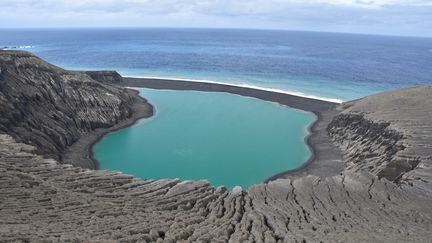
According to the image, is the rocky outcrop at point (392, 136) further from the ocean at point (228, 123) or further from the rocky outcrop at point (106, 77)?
the rocky outcrop at point (106, 77)

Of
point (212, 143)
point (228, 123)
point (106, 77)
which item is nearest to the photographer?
point (212, 143)

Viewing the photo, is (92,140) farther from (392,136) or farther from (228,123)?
(392,136)

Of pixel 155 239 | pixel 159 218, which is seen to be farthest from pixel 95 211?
pixel 155 239

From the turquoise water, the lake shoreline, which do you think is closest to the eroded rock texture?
the lake shoreline

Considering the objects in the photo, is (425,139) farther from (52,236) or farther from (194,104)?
(194,104)

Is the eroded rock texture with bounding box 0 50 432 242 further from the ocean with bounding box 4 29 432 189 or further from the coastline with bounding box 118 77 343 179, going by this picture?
the ocean with bounding box 4 29 432 189

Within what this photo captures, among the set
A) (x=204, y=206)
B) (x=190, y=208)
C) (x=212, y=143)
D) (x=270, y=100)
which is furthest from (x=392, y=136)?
(x=270, y=100)
